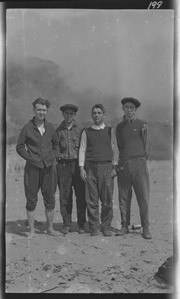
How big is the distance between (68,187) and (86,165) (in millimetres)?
206

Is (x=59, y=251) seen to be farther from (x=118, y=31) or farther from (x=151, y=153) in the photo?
(x=118, y=31)

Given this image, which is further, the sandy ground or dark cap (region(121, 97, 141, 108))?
dark cap (region(121, 97, 141, 108))

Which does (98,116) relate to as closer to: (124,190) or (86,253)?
(124,190)

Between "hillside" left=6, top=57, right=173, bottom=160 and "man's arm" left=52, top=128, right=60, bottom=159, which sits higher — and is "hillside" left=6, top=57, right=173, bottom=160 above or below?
above

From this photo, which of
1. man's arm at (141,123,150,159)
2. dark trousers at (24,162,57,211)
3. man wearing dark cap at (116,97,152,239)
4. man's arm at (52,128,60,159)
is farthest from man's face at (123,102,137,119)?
dark trousers at (24,162,57,211)

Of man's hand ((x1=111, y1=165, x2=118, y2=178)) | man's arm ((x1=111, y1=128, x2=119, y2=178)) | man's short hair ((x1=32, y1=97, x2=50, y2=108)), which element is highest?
man's short hair ((x1=32, y1=97, x2=50, y2=108))

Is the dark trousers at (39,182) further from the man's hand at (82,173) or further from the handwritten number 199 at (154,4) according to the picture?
the handwritten number 199 at (154,4)

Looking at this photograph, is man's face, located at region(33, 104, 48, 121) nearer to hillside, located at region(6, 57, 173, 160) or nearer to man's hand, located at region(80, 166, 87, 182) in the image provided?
hillside, located at region(6, 57, 173, 160)

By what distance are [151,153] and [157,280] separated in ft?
2.97

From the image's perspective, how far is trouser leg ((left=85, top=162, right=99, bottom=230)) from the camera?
305 cm

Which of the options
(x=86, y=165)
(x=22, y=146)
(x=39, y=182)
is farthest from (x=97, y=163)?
(x=22, y=146)

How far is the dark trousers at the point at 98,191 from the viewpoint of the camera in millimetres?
3047

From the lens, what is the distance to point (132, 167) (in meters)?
3.06

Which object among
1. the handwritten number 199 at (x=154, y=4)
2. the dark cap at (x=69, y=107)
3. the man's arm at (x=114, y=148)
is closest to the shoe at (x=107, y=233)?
the man's arm at (x=114, y=148)
